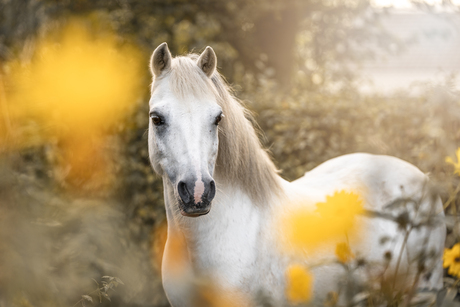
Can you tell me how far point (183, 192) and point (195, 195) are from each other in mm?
71

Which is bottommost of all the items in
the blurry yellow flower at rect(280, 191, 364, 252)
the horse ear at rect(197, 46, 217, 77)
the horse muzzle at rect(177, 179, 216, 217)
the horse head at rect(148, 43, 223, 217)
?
the blurry yellow flower at rect(280, 191, 364, 252)

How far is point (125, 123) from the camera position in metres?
3.79

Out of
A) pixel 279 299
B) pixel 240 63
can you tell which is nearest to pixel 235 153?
pixel 279 299

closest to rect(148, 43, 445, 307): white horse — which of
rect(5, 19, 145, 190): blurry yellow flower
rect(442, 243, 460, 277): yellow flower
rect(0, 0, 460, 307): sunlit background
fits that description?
rect(0, 0, 460, 307): sunlit background

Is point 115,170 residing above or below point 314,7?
below

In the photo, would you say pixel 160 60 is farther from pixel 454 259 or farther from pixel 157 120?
pixel 454 259

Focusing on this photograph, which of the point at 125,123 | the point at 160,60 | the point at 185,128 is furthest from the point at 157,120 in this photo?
the point at 125,123

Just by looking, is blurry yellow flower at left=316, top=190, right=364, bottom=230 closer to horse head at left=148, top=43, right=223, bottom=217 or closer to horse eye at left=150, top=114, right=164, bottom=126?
horse head at left=148, top=43, right=223, bottom=217

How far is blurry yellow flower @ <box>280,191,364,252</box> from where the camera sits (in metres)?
1.26

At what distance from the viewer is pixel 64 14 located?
139 inches

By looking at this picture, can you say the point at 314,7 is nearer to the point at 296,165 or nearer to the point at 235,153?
the point at 296,165

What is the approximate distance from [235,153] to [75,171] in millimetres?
1845

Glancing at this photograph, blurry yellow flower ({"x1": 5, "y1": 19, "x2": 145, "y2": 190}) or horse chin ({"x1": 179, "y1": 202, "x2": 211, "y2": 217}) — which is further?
blurry yellow flower ({"x1": 5, "y1": 19, "x2": 145, "y2": 190})

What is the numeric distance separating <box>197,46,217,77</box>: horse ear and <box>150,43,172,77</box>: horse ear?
162 mm
